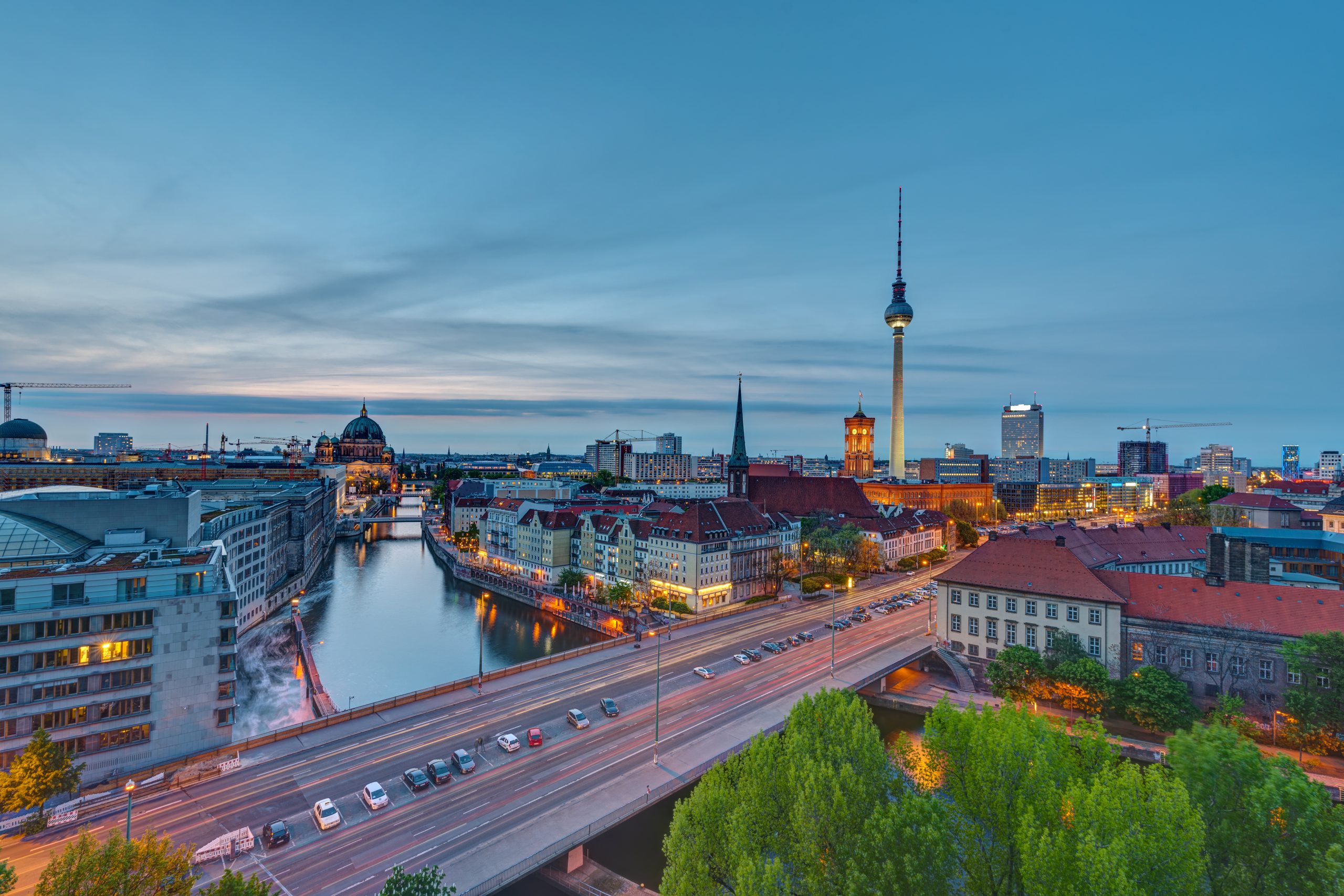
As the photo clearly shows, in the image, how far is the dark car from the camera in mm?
28781

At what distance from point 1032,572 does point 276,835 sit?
190 feet

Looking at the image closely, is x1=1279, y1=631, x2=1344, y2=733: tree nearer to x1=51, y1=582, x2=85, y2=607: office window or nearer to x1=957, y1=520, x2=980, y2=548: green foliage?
x1=51, y1=582, x2=85, y2=607: office window

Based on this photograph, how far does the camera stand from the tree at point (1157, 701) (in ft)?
139

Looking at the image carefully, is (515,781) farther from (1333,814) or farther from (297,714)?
(1333,814)

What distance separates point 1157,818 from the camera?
65.6 feet

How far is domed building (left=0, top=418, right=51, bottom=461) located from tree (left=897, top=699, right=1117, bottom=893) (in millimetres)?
240819

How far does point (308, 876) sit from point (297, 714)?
92.1 feet

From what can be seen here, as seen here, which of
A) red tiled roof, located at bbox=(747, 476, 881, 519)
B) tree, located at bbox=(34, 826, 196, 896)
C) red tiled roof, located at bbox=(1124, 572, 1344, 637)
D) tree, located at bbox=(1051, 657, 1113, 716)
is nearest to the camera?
tree, located at bbox=(34, 826, 196, 896)

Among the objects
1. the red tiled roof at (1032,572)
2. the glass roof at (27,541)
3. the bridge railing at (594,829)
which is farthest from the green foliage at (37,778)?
the red tiled roof at (1032,572)

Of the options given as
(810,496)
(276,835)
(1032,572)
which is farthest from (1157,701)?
(810,496)

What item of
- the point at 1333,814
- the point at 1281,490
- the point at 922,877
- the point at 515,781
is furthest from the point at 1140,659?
the point at 1281,490

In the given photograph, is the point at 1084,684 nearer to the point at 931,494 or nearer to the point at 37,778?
the point at 37,778

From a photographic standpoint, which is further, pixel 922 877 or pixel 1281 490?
pixel 1281 490

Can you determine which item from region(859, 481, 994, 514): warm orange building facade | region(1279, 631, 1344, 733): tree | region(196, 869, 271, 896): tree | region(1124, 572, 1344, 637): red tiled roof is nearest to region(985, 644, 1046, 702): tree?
region(1124, 572, 1344, 637): red tiled roof
